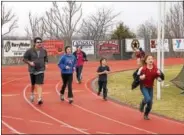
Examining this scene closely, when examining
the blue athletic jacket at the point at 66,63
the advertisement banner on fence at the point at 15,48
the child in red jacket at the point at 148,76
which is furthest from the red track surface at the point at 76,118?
the advertisement banner on fence at the point at 15,48

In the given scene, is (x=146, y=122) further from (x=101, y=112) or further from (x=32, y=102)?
(x=32, y=102)

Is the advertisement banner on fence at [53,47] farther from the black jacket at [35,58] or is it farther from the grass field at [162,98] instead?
the black jacket at [35,58]

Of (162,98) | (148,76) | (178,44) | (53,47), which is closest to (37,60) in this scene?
(148,76)

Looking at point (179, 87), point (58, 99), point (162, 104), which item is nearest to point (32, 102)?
point (58, 99)

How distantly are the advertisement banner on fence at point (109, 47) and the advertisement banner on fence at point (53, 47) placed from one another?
3977 mm

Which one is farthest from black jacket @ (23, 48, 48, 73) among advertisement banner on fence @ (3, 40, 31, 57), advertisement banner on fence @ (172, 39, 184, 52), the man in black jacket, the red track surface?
advertisement banner on fence @ (172, 39, 184, 52)

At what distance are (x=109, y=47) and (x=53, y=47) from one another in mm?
6022

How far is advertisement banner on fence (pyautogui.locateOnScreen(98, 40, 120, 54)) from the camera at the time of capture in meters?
43.3

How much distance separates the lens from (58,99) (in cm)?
1584

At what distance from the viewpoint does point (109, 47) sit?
4422cm

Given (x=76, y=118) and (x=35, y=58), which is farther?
(x=35, y=58)

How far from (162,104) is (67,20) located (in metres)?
43.6

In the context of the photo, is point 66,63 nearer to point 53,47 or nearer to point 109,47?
point 53,47

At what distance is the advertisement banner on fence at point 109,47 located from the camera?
43.3 meters
